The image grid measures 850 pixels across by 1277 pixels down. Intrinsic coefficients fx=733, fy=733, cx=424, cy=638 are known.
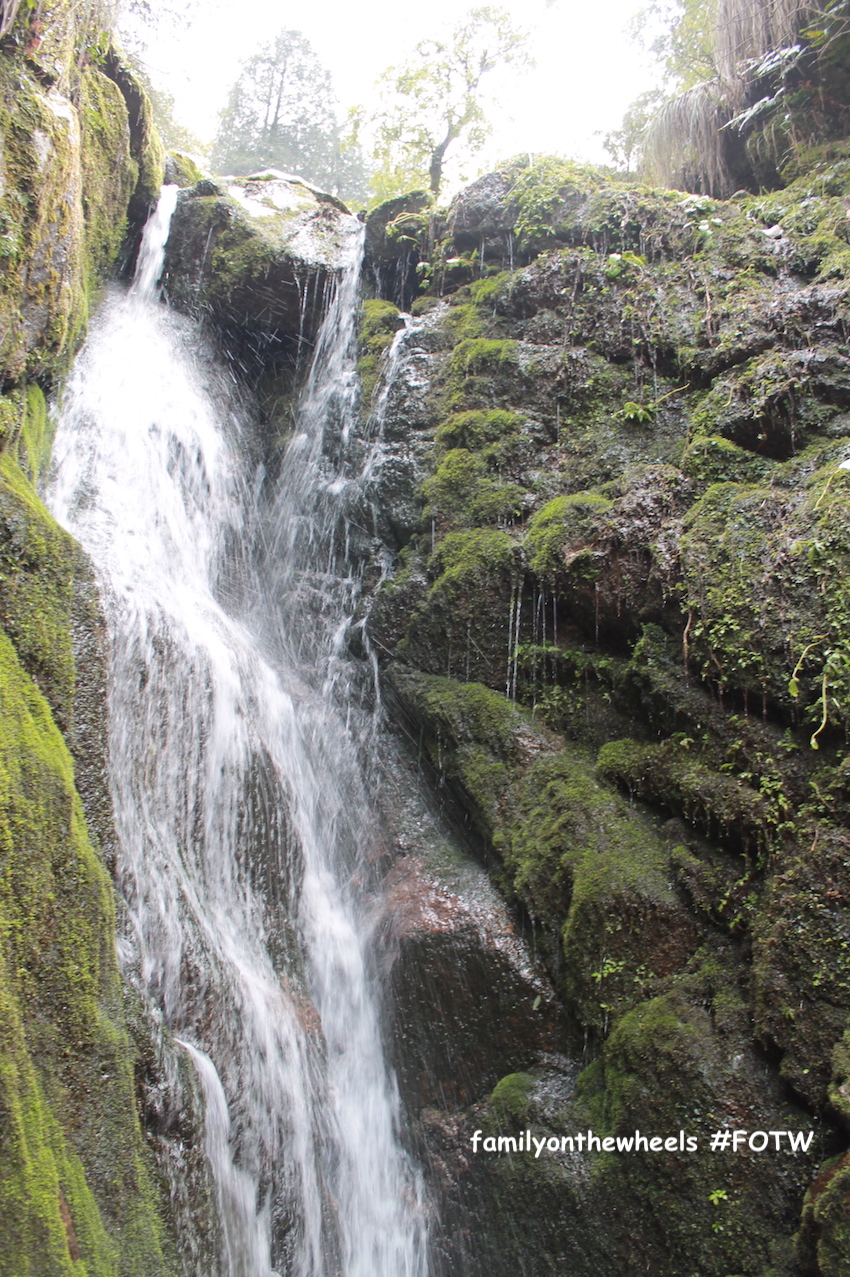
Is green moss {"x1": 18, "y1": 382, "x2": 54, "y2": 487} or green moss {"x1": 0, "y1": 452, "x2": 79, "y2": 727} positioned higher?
green moss {"x1": 18, "y1": 382, "x2": 54, "y2": 487}

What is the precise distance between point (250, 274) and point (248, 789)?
7.70 m

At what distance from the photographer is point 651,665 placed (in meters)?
5.64

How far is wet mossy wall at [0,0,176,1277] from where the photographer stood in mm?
2928

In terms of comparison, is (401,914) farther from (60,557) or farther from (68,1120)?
(60,557)

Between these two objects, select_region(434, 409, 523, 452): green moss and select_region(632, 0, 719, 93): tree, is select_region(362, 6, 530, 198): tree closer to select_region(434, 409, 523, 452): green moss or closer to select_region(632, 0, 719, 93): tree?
select_region(632, 0, 719, 93): tree

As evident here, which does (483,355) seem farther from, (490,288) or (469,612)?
(469,612)

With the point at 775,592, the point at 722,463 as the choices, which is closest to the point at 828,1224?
the point at 775,592

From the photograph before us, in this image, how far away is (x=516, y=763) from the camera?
6.05 meters

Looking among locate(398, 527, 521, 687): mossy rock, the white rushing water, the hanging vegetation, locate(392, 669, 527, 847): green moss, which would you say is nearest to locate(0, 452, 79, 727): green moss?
the white rushing water

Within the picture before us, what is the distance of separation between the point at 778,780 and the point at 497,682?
2.56 m

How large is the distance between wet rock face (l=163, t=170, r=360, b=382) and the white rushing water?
1.18 metres

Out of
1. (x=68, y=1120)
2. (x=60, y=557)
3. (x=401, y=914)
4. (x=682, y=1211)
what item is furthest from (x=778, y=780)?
(x=60, y=557)

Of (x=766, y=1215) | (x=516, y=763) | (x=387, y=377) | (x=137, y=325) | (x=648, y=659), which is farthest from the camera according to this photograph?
(x=137, y=325)

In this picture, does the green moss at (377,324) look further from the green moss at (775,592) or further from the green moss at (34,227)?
the green moss at (775,592)
